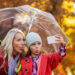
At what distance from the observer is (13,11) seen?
216 inches

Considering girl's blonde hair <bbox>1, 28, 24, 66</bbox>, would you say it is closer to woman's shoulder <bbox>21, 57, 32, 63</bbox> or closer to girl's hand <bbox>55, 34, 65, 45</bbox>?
woman's shoulder <bbox>21, 57, 32, 63</bbox>

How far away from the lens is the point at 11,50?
205 inches

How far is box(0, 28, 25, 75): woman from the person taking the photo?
5.08 m

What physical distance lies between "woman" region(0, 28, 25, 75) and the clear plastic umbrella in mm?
338

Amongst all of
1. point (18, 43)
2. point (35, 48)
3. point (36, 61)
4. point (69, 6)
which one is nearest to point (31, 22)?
point (18, 43)

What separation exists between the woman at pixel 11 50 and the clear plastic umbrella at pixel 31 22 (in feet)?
1.11

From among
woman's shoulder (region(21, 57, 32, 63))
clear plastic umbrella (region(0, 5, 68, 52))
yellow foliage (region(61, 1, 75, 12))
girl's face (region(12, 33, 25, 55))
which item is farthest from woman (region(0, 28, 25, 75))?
yellow foliage (region(61, 1, 75, 12))

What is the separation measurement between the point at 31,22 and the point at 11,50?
84cm

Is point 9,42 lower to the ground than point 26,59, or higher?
higher

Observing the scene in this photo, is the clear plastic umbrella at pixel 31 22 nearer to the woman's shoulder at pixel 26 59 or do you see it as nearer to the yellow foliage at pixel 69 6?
the woman's shoulder at pixel 26 59

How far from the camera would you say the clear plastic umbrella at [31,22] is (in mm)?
5402

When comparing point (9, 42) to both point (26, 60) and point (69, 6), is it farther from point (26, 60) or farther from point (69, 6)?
point (69, 6)

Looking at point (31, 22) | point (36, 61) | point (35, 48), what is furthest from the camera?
point (31, 22)

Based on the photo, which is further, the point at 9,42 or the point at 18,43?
the point at 9,42
